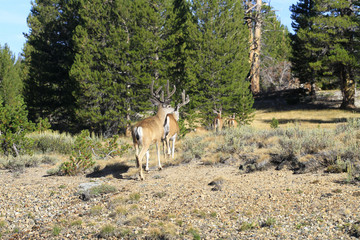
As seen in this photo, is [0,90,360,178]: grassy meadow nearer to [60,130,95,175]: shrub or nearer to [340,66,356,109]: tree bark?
[60,130,95,175]: shrub

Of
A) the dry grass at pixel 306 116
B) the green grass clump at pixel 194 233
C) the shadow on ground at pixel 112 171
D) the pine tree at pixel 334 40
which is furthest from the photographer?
the pine tree at pixel 334 40

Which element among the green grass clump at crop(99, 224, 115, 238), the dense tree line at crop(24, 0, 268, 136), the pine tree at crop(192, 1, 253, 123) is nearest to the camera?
the green grass clump at crop(99, 224, 115, 238)

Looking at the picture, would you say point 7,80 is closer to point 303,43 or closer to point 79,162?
point 79,162

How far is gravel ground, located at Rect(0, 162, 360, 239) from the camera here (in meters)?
5.41

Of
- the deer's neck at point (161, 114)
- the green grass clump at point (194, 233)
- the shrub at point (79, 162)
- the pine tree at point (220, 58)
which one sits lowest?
the green grass clump at point (194, 233)

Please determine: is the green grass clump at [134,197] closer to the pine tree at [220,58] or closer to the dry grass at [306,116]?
the pine tree at [220,58]

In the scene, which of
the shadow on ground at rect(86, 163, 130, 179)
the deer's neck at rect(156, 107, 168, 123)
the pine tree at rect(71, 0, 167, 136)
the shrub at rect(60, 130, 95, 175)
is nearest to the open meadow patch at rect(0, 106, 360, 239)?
the shadow on ground at rect(86, 163, 130, 179)

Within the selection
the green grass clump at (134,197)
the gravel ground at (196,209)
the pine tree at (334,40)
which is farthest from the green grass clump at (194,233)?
the pine tree at (334,40)

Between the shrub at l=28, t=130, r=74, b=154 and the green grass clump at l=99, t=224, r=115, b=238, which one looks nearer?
the green grass clump at l=99, t=224, r=115, b=238

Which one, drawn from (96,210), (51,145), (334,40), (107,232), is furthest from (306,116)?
(107,232)

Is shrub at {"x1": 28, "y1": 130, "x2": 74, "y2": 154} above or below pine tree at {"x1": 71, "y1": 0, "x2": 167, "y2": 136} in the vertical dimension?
below

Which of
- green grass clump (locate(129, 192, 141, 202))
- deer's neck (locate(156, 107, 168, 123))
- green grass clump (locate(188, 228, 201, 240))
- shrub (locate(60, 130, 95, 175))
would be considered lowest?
green grass clump (locate(188, 228, 201, 240))

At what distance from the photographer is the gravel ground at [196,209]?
541 cm

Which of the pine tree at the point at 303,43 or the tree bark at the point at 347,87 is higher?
the pine tree at the point at 303,43
